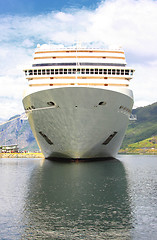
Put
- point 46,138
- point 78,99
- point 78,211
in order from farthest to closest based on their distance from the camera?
point 46,138 → point 78,99 → point 78,211

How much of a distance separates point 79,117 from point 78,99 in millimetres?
2575

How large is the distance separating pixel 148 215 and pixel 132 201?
3.33 m

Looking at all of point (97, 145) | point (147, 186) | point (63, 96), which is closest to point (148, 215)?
point (147, 186)

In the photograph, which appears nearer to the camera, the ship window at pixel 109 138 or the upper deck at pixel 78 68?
the upper deck at pixel 78 68

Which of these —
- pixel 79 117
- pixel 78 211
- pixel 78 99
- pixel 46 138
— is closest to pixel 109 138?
pixel 79 117

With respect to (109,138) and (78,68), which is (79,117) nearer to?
(109,138)

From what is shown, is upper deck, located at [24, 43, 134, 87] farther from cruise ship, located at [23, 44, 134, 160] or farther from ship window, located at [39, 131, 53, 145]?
ship window, located at [39, 131, 53, 145]

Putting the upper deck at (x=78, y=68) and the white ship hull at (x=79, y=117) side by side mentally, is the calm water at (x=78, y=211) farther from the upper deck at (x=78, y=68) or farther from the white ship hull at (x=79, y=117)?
the upper deck at (x=78, y=68)

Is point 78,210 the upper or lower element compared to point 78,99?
upper

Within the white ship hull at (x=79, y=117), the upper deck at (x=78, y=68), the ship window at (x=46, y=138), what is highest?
the upper deck at (x=78, y=68)

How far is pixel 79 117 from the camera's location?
3834cm

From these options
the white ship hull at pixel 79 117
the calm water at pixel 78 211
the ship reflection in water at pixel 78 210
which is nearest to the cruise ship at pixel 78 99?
the white ship hull at pixel 79 117

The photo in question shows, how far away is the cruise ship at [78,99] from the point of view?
3759cm

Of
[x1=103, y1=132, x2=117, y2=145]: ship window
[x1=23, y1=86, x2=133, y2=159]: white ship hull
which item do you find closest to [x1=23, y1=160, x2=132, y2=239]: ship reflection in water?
[x1=23, y1=86, x2=133, y2=159]: white ship hull
